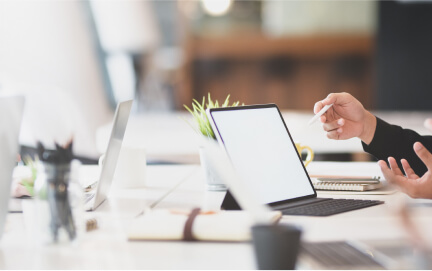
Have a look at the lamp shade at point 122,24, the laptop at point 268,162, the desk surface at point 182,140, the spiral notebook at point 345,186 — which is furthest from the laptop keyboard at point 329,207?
the lamp shade at point 122,24

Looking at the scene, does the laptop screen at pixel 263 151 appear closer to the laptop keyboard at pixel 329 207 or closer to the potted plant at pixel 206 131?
the laptop keyboard at pixel 329 207

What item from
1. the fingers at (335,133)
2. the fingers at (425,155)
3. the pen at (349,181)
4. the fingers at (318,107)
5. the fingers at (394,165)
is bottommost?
the pen at (349,181)

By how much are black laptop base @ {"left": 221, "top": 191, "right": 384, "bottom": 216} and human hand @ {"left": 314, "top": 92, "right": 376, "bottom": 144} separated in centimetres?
33

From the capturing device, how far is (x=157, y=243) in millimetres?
1223

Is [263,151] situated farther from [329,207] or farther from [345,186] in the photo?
[345,186]

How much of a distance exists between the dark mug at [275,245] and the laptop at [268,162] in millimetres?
495

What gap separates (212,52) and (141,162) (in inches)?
206

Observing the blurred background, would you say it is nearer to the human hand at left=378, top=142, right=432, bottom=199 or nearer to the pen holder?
the human hand at left=378, top=142, right=432, bottom=199

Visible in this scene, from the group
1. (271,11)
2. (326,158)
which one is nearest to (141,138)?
(326,158)

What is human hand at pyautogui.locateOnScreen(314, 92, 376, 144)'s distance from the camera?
192 centimetres

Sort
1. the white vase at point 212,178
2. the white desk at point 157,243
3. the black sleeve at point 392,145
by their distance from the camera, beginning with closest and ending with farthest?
1. the white desk at point 157,243
2. the white vase at point 212,178
3. the black sleeve at point 392,145

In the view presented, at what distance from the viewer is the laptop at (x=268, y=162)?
153 cm

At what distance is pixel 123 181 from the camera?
193cm

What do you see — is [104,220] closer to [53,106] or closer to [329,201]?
[329,201]
